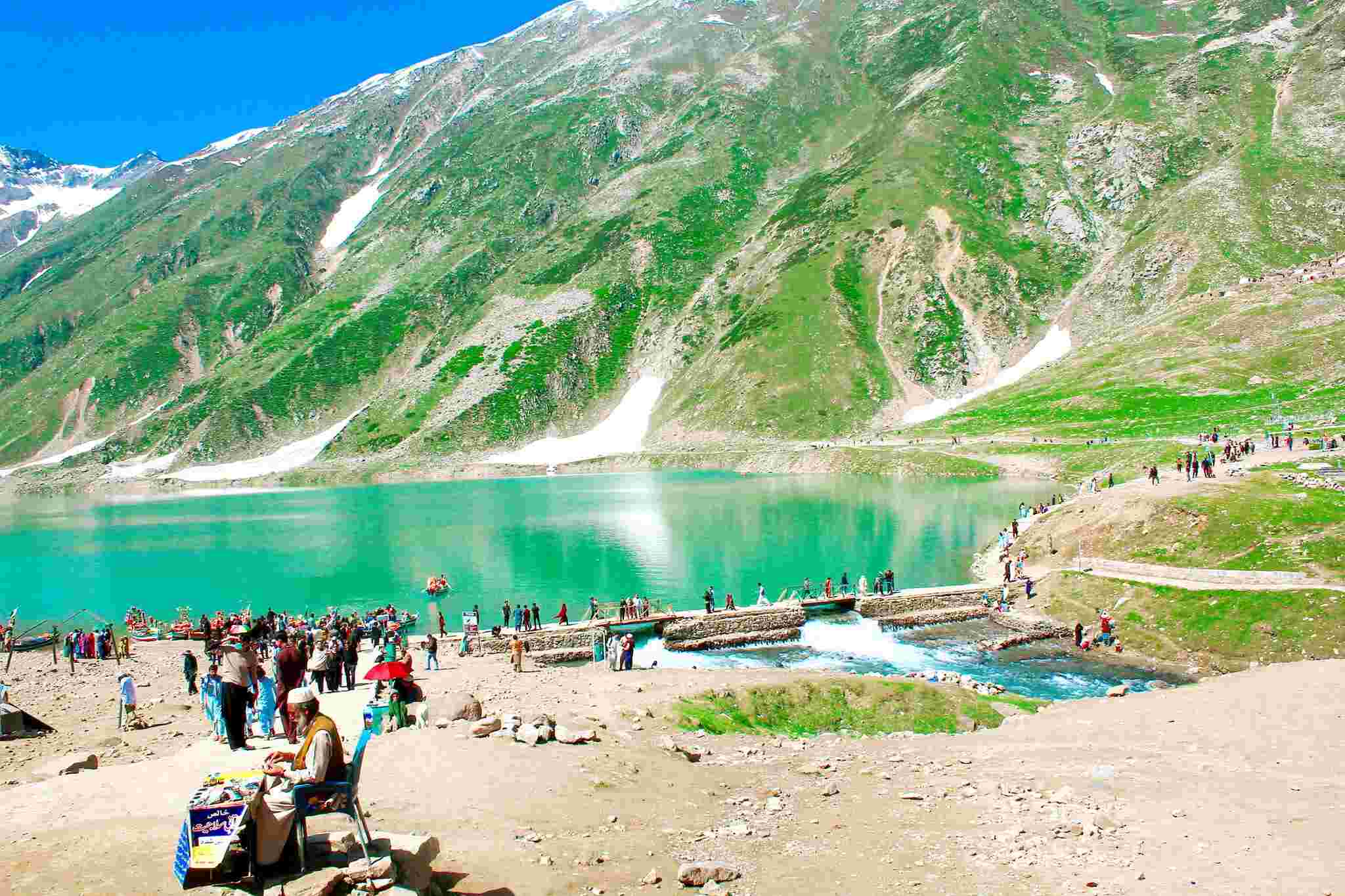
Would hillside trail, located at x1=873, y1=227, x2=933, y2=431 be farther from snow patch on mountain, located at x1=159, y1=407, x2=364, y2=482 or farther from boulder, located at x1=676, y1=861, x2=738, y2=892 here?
boulder, located at x1=676, y1=861, x2=738, y2=892

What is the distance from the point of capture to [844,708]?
29188 millimetres

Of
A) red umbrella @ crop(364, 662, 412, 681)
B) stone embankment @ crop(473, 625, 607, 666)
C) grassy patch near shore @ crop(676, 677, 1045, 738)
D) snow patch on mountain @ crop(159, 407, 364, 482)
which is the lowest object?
stone embankment @ crop(473, 625, 607, 666)

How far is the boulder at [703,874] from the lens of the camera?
523 inches

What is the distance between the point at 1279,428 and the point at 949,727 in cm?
6859

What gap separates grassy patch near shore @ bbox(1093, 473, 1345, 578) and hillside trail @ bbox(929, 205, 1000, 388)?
11103 cm

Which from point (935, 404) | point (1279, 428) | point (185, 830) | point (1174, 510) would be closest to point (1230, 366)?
point (1279, 428)

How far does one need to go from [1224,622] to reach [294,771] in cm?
3886

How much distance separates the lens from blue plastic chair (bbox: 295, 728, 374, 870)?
10578 millimetres

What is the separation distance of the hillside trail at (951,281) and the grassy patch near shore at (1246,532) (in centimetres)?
11103

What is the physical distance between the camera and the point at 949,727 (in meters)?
27.4

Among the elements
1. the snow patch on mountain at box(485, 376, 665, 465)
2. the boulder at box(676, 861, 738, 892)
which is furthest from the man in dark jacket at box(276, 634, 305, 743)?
the snow patch on mountain at box(485, 376, 665, 465)

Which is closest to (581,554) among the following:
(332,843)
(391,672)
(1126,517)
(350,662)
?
(1126,517)

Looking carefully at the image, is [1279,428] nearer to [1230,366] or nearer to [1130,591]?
[1230,366]

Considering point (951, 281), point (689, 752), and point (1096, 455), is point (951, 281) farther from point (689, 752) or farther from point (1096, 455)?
point (689, 752)
